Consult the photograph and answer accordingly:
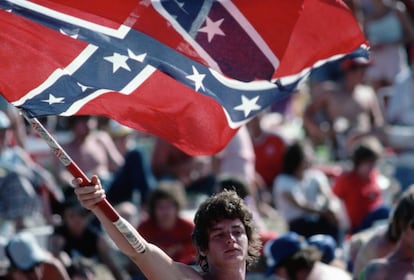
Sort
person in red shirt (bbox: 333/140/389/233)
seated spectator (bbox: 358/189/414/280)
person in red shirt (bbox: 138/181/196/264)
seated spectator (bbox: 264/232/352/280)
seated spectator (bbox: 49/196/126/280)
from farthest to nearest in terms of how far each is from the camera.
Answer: person in red shirt (bbox: 333/140/389/233) < seated spectator (bbox: 49/196/126/280) < person in red shirt (bbox: 138/181/196/264) < seated spectator (bbox: 264/232/352/280) < seated spectator (bbox: 358/189/414/280)

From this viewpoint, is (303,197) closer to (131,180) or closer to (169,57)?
(131,180)

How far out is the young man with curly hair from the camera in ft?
18.2

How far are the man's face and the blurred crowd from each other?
142 cm

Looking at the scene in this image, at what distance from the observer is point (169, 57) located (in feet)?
20.5

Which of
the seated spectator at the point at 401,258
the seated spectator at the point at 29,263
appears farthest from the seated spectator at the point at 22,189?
the seated spectator at the point at 401,258

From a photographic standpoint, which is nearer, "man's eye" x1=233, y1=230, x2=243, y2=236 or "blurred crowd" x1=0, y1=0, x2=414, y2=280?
"man's eye" x1=233, y1=230, x2=243, y2=236

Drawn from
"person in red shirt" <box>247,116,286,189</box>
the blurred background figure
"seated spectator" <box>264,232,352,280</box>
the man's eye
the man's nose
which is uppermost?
the man's nose

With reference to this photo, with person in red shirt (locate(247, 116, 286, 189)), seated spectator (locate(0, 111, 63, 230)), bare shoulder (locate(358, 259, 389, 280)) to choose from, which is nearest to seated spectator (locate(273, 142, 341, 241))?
person in red shirt (locate(247, 116, 286, 189))

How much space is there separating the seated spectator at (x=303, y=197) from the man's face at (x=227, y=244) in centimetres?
474

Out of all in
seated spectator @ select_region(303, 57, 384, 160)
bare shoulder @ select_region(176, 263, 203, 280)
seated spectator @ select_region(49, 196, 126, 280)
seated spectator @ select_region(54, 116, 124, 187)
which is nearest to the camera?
bare shoulder @ select_region(176, 263, 203, 280)

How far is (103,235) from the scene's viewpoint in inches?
402

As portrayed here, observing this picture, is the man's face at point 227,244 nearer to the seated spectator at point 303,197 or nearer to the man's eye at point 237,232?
the man's eye at point 237,232

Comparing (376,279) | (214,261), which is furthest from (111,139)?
(214,261)

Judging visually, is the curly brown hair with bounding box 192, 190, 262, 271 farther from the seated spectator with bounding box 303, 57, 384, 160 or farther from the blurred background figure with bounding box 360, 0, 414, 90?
the blurred background figure with bounding box 360, 0, 414, 90
